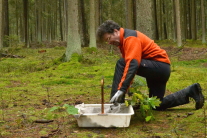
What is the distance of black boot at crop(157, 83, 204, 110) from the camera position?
3783mm

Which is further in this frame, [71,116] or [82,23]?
[82,23]

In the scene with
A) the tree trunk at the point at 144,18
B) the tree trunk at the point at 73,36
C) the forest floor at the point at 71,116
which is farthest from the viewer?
the tree trunk at the point at 73,36

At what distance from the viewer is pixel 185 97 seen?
12.9 ft

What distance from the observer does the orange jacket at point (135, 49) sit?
3298 millimetres

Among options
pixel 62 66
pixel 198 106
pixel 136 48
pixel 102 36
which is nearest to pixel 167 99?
pixel 198 106

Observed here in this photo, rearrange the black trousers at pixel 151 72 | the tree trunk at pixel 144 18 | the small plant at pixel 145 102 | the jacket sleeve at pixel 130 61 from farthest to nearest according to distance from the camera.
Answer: the tree trunk at pixel 144 18
the black trousers at pixel 151 72
the small plant at pixel 145 102
the jacket sleeve at pixel 130 61

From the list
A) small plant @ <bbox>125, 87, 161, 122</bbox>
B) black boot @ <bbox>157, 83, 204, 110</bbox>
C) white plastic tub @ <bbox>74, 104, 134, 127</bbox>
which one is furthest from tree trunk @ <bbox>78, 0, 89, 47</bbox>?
white plastic tub @ <bbox>74, 104, 134, 127</bbox>

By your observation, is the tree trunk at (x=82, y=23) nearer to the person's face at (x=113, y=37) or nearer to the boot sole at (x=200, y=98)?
the person's face at (x=113, y=37)

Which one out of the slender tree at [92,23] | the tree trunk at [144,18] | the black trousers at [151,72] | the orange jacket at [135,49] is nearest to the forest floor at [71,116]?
the black trousers at [151,72]

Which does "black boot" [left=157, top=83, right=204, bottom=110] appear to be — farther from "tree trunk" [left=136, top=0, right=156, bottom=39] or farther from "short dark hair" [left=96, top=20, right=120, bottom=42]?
"tree trunk" [left=136, top=0, right=156, bottom=39]

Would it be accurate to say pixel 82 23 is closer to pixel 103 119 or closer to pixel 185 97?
pixel 185 97

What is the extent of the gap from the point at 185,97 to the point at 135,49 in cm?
128

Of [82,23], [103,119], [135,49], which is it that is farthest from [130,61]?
[82,23]

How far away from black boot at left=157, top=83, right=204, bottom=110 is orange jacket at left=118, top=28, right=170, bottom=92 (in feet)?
2.04
